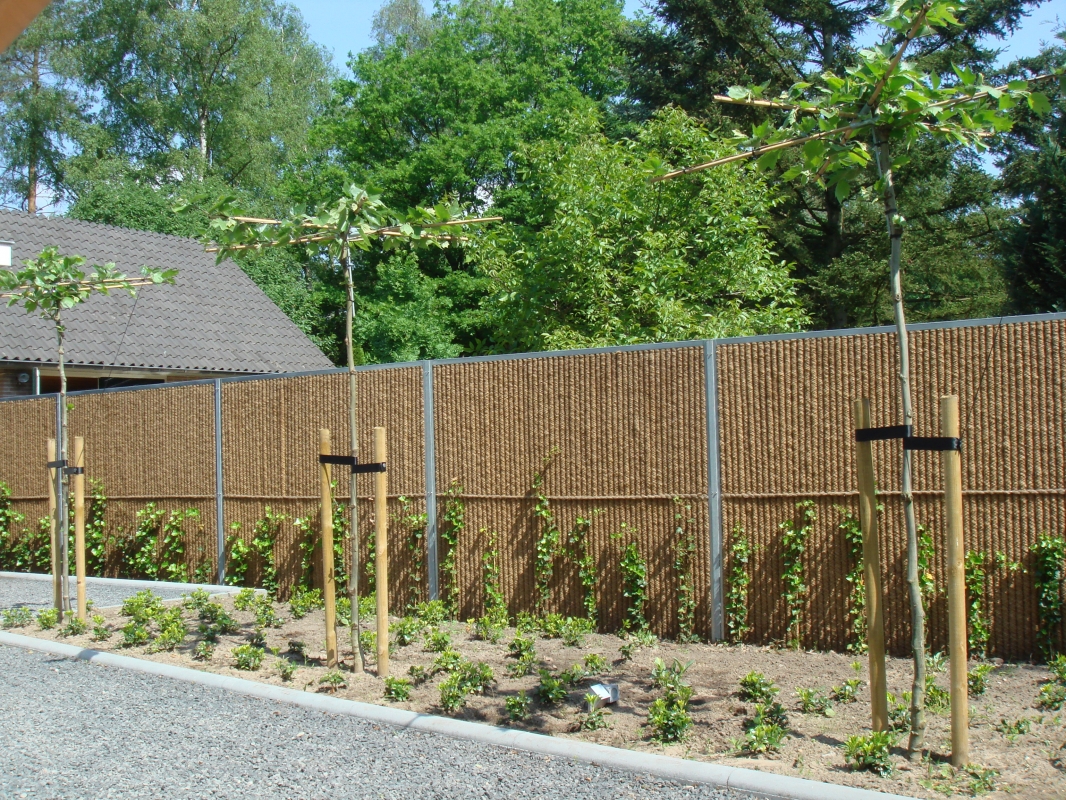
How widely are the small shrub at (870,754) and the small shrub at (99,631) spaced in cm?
590

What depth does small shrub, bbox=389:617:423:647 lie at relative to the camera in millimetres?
7379

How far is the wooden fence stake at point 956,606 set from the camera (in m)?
4.40

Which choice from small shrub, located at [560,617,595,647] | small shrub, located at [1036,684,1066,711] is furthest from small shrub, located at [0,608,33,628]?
small shrub, located at [1036,684,1066,711]

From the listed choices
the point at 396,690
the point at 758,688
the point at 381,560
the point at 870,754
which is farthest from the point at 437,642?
the point at 870,754

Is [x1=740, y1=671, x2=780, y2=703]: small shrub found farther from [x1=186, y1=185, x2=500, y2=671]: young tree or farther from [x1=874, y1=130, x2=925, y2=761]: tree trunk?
[x1=186, y1=185, x2=500, y2=671]: young tree

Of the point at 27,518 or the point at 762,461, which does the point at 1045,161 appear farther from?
the point at 27,518

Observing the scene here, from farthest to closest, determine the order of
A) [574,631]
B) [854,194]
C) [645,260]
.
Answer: [854,194]
[645,260]
[574,631]

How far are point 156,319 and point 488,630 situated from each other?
1259 cm

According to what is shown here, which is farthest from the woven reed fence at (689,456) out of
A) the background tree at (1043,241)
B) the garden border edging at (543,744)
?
the background tree at (1043,241)

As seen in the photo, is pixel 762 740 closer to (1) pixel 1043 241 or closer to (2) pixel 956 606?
(2) pixel 956 606

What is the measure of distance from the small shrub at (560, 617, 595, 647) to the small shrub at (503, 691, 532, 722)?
1728 mm

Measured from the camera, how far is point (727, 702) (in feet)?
18.3

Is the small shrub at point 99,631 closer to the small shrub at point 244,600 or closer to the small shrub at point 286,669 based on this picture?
the small shrub at point 244,600

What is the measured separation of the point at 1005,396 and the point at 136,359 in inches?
555
